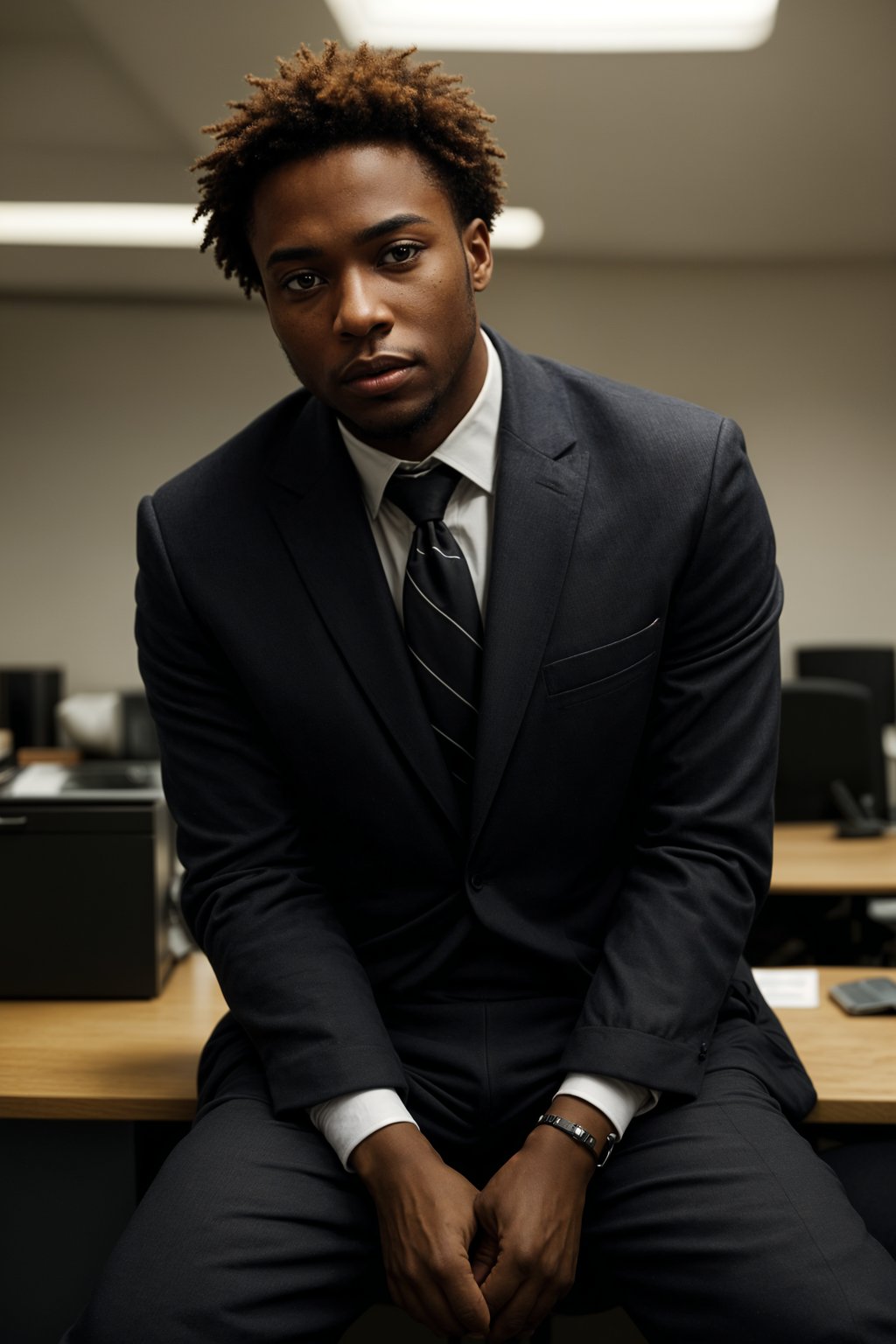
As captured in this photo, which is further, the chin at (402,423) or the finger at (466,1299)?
the chin at (402,423)

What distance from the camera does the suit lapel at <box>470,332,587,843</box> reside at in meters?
1.37

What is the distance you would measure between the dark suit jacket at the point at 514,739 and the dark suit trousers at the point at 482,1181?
0.24 ft

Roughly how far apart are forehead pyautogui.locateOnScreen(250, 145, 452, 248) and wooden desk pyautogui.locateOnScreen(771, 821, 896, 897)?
1931 mm

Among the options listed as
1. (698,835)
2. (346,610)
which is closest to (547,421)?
(346,610)

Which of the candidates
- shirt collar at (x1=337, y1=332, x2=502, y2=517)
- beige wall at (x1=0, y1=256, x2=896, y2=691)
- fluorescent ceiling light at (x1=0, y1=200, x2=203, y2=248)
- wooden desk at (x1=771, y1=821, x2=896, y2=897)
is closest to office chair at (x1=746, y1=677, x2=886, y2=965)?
wooden desk at (x1=771, y1=821, x2=896, y2=897)

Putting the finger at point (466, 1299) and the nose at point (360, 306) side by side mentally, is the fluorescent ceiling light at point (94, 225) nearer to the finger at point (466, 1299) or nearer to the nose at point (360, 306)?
the nose at point (360, 306)

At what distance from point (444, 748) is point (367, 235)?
580 mm

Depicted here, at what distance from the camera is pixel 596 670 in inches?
54.7

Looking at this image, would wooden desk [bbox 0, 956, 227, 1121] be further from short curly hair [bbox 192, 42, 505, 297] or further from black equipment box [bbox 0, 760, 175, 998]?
short curly hair [bbox 192, 42, 505, 297]

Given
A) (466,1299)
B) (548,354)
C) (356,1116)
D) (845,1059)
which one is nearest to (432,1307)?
(466,1299)

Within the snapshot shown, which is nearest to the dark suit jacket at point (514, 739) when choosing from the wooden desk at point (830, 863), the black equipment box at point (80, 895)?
the black equipment box at point (80, 895)

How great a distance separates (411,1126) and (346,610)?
573 mm

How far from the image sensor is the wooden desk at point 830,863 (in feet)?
9.48

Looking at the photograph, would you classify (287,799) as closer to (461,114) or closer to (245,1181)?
(245,1181)
